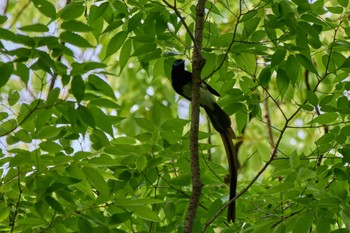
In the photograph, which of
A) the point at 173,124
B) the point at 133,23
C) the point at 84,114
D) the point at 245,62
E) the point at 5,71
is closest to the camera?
the point at 5,71

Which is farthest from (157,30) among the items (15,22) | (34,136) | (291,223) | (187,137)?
(15,22)

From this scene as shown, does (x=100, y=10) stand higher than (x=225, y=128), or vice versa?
(x=100, y=10)

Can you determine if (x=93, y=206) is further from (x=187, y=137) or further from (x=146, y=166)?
(x=187, y=137)

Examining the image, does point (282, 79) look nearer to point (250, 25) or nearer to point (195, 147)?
point (250, 25)

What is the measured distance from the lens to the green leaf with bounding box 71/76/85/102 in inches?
69.1

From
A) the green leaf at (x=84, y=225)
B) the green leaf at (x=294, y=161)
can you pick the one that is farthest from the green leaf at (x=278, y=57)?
the green leaf at (x=84, y=225)

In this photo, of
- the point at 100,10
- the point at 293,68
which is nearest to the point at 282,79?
the point at 293,68

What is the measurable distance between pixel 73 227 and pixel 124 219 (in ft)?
0.71

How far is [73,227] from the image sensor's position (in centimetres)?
207

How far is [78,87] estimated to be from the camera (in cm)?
176

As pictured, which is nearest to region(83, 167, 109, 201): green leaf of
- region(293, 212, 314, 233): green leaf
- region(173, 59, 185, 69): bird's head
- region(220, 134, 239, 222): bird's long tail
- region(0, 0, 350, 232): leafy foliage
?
region(0, 0, 350, 232): leafy foliage

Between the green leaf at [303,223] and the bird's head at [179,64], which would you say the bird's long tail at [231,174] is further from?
the bird's head at [179,64]

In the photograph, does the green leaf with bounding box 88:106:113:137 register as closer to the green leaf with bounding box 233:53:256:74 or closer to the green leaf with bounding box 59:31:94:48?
the green leaf with bounding box 59:31:94:48

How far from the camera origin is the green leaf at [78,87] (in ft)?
5.76
